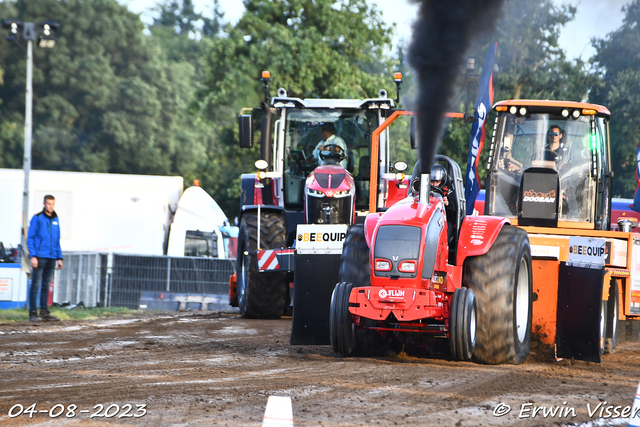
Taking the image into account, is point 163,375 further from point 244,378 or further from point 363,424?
point 363,424

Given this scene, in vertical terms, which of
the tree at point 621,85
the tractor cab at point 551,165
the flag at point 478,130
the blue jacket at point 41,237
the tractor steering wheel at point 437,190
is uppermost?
the tree at point 621,85

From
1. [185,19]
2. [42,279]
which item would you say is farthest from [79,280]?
[185,19]

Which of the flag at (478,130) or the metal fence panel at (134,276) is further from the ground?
the flag at (478,130)

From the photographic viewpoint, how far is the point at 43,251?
13281mm

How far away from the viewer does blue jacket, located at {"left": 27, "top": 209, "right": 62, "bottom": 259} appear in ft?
43.5

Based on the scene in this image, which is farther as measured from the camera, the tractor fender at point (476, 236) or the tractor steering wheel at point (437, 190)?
the tractor steering wheel at point (437, 190)

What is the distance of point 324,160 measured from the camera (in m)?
13.2

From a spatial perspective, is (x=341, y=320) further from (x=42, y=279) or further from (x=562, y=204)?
(x=42, y=279)

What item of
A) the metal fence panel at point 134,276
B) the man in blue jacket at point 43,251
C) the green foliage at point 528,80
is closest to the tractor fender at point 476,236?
the man in blue jacket at point 43,251

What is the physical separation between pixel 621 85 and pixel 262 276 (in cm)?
1751

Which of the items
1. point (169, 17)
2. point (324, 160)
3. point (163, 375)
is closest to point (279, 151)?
point (324, 160)

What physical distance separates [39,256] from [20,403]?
8.16 m

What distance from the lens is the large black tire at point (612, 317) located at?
940 centimetres

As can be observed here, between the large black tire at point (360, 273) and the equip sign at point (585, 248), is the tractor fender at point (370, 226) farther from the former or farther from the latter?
the equip sign at point (585, 248)
